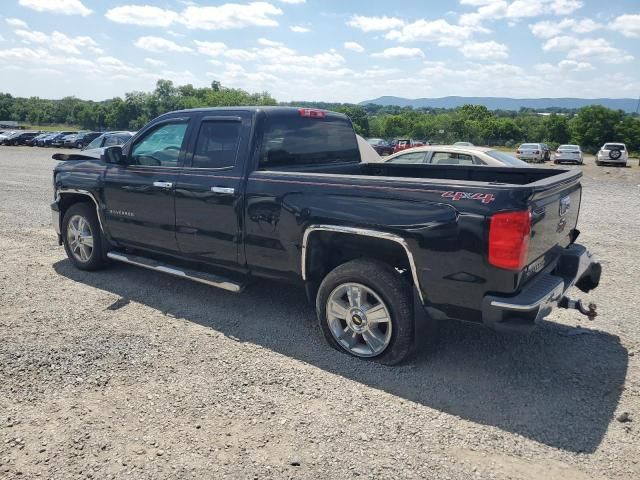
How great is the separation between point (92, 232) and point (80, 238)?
0.30m

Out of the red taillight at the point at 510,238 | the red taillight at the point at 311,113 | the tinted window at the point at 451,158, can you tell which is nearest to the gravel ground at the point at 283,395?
the red taillight at the point at 510,238

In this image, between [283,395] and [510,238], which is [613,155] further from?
[283,395]

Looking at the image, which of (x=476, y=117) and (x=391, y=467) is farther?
(x=476, y=117)

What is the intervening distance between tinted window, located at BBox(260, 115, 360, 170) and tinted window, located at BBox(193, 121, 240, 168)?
307 millimetres

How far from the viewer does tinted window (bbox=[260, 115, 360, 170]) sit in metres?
4.76

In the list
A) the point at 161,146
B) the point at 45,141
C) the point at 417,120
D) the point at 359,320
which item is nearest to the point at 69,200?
the point at 161,146

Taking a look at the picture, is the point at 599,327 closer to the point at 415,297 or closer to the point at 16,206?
the point at 415,297

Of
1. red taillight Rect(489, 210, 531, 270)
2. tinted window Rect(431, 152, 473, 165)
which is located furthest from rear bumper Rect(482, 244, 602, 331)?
tinted window Rect(431, 152, 473, 165)

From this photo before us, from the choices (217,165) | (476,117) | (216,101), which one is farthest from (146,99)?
(217,165)

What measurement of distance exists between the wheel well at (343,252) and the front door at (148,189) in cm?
171

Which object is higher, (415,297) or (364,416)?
(415,297)

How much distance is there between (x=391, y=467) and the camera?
9.34 feet

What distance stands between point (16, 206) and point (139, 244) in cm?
735

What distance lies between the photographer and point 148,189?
17.5 ft
